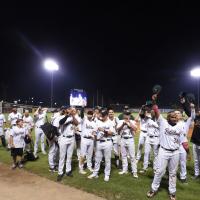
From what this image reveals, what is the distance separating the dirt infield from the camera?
8227 mm

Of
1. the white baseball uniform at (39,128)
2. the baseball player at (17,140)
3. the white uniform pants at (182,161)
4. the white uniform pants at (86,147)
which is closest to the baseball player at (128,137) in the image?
the white uniform pants at (86,147)

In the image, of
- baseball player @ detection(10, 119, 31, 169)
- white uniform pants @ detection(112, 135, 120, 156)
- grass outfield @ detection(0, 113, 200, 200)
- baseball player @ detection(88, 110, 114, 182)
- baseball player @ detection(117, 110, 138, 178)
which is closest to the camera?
grass outfield @ detection(0, 113, 200, 200)

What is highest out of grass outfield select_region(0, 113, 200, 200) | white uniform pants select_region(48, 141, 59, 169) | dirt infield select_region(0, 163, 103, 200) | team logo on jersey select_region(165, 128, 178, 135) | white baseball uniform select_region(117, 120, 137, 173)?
team logo on jersey select_region(165, 128, 178, 135)

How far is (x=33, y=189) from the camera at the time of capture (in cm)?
896

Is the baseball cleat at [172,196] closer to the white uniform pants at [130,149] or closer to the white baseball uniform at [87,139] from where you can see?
the white uniform pants at [130,149]

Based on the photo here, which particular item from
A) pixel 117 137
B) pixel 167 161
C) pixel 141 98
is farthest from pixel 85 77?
pixel 167 161

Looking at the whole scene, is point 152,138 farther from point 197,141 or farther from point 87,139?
point 87,139

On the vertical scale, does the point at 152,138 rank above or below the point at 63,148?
above

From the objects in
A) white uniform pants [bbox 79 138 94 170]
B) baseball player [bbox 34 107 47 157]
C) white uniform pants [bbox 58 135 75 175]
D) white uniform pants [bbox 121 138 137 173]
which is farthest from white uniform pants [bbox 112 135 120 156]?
baseball player [bbox 34 107 47 157]

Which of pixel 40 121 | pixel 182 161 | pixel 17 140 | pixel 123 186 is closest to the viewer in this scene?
pixel 123 186

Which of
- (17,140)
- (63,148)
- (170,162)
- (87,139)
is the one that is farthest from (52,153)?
(170,162)

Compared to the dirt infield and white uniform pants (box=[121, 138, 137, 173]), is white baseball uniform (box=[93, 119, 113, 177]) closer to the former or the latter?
white uniform pants (box=[121, 138, 137, 173])

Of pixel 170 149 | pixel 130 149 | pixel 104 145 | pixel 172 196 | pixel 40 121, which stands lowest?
pixel 172 196

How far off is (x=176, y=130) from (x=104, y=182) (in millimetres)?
2841
